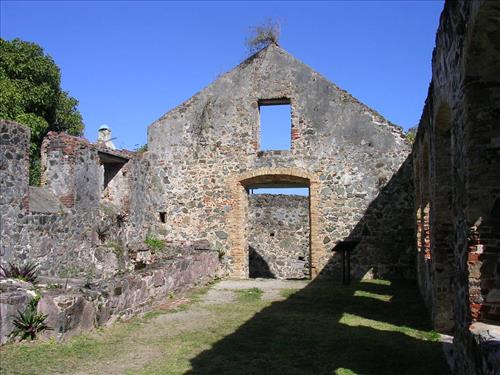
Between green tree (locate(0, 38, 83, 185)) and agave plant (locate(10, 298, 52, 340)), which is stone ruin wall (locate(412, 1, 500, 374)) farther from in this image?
green tree (locate(0, 38, 83, 185))

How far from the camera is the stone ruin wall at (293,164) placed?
1359cm

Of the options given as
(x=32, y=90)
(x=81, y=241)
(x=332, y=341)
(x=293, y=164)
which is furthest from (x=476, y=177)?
(x=32, y=90)

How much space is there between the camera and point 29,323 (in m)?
6.39

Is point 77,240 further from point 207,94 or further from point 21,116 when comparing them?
point 21,116

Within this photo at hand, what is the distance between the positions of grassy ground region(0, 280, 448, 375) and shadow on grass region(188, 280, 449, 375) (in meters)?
0.01

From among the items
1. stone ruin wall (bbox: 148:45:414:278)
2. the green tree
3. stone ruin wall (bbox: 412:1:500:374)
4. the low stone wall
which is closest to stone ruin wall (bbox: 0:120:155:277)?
stone ruin wall (bbox: 148:45:414:278)

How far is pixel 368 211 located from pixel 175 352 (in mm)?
8247

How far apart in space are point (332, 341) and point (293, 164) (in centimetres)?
770

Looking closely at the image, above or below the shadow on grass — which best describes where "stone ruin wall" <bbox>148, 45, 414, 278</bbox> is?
above

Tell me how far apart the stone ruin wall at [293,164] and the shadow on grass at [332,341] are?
340cm

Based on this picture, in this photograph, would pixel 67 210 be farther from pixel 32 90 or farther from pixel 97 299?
pixel 32 90

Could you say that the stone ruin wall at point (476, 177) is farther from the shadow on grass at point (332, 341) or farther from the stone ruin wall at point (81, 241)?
the stone ruin wall at point (81, 241)

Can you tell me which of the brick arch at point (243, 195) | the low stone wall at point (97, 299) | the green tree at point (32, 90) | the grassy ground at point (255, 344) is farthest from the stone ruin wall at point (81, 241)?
the green tree at point (32, 90)

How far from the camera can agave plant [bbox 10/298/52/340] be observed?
634 centimetres
